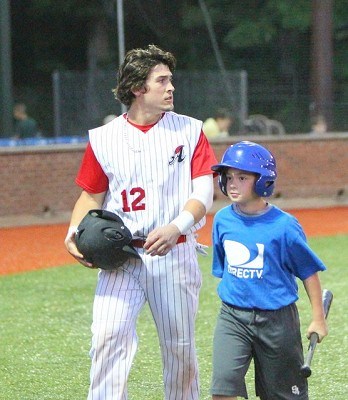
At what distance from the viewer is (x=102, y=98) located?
21.2 m

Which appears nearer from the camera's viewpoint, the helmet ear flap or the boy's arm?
the boy's arm

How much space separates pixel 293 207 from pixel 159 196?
15.8m

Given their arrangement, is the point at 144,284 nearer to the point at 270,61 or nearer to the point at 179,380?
the point at 179,380

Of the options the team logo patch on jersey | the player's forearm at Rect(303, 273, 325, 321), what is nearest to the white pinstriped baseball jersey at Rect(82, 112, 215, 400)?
the team logo patch on jersey

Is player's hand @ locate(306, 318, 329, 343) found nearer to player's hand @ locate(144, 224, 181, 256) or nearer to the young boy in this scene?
the young boy

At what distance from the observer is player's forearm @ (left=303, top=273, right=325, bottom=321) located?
4.89 m

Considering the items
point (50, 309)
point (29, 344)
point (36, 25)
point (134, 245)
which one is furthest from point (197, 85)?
point (134, 245)

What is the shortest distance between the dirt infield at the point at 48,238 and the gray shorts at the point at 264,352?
26.0 ft

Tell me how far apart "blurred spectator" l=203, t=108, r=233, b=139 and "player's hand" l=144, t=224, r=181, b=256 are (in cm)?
1581

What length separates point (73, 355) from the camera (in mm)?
7961

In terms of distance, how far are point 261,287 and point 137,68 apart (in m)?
1.18

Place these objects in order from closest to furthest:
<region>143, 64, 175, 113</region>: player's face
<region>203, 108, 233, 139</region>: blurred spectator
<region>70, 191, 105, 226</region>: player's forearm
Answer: <region>143, 64, 175, 113</region>: player's face, <region>70, 191, 105, 226</region>: player's forearm, <region>203, 108, 233, 139</region>: blurred spectator

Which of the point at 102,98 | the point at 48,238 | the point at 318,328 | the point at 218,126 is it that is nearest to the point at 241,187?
the point at 318,328

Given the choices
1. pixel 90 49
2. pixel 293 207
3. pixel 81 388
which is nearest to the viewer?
pixel 81 388
